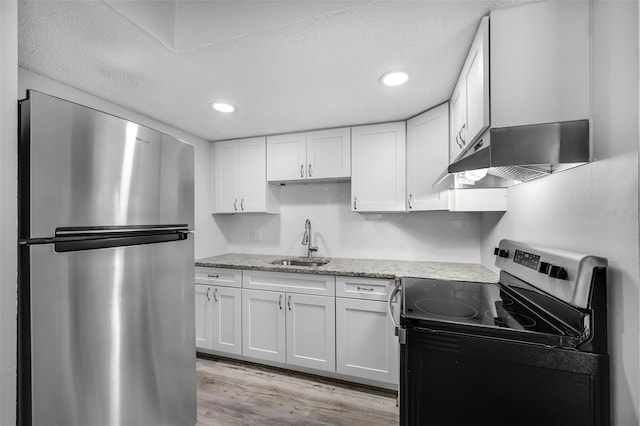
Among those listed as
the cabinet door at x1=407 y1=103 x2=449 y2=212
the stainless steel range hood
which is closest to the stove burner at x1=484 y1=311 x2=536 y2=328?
the stainless steel range hood

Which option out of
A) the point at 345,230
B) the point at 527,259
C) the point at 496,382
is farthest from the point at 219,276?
the point at 527,259

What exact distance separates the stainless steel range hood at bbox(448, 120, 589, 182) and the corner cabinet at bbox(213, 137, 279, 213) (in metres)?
2.09

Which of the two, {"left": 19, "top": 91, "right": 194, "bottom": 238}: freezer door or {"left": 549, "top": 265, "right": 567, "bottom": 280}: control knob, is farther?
{"left": 549, "top": 265, "right": 567, "bottom": 280}: control knob

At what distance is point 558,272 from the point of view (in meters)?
0.99

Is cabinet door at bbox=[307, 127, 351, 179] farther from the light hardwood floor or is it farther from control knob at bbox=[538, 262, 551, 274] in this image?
the light hardwood floor

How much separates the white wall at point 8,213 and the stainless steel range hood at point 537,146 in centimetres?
153

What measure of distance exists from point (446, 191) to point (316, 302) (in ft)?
4.36

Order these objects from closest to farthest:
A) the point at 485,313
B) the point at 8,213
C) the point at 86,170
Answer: the point at 8,213, the point at 86,170, the point at 485,313

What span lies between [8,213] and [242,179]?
2128mm

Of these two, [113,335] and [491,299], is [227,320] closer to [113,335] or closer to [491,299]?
[113,335]

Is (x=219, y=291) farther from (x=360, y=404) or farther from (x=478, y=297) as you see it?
(x=478, y=297)

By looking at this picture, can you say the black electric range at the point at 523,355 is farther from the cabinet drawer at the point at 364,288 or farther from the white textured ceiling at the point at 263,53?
the white textured ceiling at the point at 263,53

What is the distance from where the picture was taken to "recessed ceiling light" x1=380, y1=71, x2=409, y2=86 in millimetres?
1573

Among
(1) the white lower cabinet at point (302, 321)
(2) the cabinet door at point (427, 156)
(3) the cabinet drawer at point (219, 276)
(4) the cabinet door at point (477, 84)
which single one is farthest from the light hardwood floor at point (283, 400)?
(4) the cabinet door at point (477, 84)
